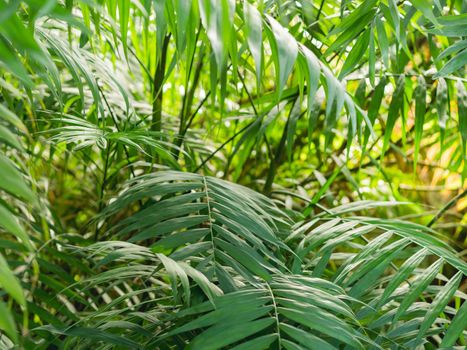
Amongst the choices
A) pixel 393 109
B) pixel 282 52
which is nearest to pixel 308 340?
pixel 282 52

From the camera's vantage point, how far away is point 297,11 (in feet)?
3.02

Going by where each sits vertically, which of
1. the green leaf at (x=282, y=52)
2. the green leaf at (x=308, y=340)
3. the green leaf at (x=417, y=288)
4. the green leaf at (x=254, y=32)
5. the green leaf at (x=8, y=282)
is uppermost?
the green leaf at (x=254, y=32)

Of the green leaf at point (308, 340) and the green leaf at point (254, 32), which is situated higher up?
the green leaf at point (254, 32)

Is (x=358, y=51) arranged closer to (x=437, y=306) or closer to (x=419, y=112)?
(x=419, y=112)

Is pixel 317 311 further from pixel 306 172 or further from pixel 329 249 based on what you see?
pixel 306 172

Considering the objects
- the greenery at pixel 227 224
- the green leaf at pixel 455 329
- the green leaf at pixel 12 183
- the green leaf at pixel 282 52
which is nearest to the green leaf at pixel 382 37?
the greenery at pixel 227 224

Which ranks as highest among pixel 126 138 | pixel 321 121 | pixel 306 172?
pixel 126 138

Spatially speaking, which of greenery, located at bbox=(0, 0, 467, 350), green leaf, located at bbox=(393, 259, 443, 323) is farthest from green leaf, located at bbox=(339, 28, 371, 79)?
green leaf, located at bbox=(393, 259, 443, 323)

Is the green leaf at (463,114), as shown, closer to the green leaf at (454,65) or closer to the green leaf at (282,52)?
the green leaf at (454,65)

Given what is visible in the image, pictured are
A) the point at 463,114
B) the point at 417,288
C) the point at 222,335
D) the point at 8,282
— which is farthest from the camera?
the point at 463,114

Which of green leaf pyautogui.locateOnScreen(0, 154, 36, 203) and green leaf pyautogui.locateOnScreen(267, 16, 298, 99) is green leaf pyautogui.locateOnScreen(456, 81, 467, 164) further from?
green leaf pyautogui.locateOnScreen(0, 154, 36, 203)

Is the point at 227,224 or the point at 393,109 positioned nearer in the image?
the point at 227,224

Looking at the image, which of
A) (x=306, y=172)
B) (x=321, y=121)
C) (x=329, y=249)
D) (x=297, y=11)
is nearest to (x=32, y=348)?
(x=329, y=249)

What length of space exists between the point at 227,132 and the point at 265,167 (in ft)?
0.34
